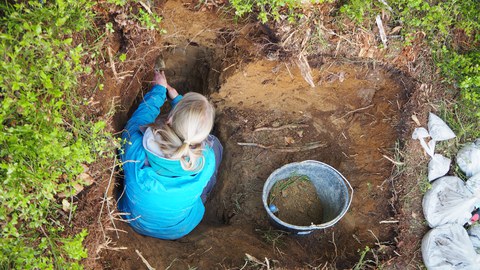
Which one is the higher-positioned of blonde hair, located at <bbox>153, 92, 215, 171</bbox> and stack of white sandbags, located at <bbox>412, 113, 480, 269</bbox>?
blonde hair, located at <bbox>153, 92, 215, 171</bbox>

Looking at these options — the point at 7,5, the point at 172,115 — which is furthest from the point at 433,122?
the point at 7,5

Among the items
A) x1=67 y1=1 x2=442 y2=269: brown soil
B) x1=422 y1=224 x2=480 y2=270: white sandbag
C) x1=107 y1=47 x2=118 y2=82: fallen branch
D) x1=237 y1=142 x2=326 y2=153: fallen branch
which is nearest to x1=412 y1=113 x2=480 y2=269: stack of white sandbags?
x1=422 y1=224 x2=480 y2=270: white sandbag

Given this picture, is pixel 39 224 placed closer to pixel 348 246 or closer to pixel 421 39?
pixel 348 246

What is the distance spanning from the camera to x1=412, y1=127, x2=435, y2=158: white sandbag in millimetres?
3543

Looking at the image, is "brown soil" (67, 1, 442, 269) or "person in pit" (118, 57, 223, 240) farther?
"brown soil" (67, 1, 442, 269)

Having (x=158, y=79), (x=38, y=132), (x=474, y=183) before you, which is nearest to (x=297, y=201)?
(x=474, y=183)

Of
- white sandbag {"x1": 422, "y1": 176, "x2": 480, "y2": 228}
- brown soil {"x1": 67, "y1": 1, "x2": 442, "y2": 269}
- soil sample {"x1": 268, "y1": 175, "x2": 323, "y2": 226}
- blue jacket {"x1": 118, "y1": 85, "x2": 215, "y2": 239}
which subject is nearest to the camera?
blue jacket {"x1": 118, "y1": 85, "x2": 215, "y2": 239}

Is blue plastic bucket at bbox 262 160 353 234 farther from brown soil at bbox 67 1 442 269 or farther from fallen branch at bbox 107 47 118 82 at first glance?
fallen branch at bbox 107 47 118 82

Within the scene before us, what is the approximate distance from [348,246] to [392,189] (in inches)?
27.3

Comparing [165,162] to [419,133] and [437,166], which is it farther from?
[437,166]

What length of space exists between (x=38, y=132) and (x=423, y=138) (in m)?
3.24

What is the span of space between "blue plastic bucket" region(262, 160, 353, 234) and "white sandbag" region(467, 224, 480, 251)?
1.16 m

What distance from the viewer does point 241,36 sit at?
11.6 feet

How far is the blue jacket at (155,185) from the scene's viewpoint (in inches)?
114
